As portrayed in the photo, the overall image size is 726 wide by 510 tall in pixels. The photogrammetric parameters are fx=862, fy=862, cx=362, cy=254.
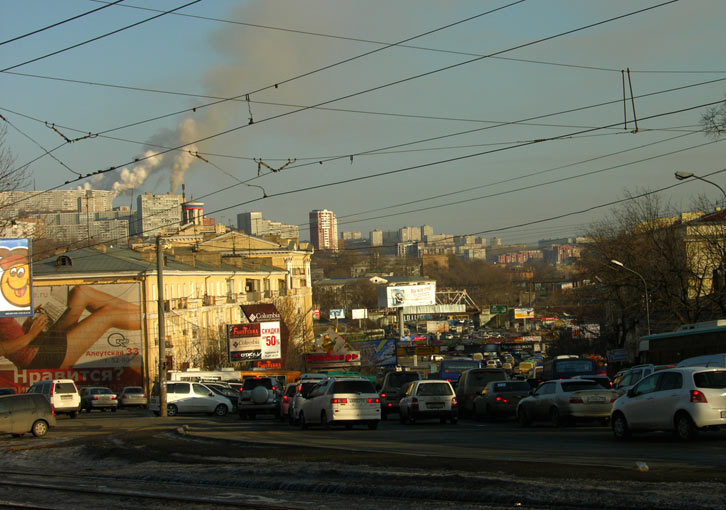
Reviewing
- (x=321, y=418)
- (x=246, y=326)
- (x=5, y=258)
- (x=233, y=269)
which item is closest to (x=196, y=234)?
(x=233, y=269)

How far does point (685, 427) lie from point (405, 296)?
Answer: 9076 centimetres

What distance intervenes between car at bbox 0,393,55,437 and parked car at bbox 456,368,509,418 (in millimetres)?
15144

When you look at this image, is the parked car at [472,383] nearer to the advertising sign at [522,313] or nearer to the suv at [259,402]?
the suv at [259,402]

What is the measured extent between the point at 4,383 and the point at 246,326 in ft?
59.0

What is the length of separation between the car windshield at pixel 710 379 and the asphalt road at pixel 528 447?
1.12m

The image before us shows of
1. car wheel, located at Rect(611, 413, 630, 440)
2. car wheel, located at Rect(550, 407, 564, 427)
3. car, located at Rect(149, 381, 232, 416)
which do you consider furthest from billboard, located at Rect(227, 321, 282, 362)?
car wheel, located at Rect(611, 413, 630, 440)

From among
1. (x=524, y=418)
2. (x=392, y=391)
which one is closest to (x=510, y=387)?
(x=524, y=418)

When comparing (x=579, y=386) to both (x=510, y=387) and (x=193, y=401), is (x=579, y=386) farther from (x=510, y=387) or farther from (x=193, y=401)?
(x=193, y=401)

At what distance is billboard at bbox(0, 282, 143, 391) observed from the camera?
62.4 meters

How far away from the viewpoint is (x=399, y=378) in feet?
119

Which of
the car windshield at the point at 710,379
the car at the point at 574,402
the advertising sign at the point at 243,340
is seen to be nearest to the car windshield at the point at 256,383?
the car at the point at 574,402

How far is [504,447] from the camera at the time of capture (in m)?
18.0

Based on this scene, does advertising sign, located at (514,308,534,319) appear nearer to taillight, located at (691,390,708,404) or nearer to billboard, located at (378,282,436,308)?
billboard, located at (378,282,436,308)

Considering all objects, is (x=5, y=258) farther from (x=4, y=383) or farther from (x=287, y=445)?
(x=4, y=383)
